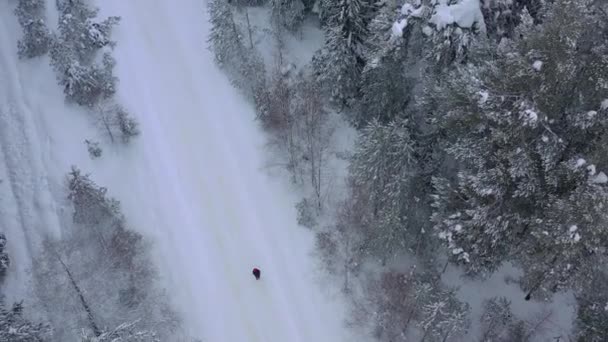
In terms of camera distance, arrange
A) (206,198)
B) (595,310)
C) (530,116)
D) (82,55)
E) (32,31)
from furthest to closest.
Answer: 1. (82,55)
2. (32,31)
3. (206,198)
4. (595,310)
5. (530,116)

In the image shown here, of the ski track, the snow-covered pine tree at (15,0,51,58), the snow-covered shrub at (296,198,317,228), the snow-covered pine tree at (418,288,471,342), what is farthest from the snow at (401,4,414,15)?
the snow-covered pine tree at (15,0,51,58)

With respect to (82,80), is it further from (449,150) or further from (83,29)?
(449,150)

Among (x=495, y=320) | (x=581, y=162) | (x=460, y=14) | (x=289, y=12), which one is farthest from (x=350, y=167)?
(x=289, y=12)

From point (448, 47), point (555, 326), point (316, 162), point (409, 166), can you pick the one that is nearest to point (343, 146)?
point (316, 162)

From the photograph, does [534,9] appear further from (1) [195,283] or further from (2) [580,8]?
(1) [195,283]

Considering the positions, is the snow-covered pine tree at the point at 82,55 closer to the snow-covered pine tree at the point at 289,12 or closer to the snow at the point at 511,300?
the snow-covered pine tree at the point at 289,12

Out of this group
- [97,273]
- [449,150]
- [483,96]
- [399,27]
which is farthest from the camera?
[97,273]
